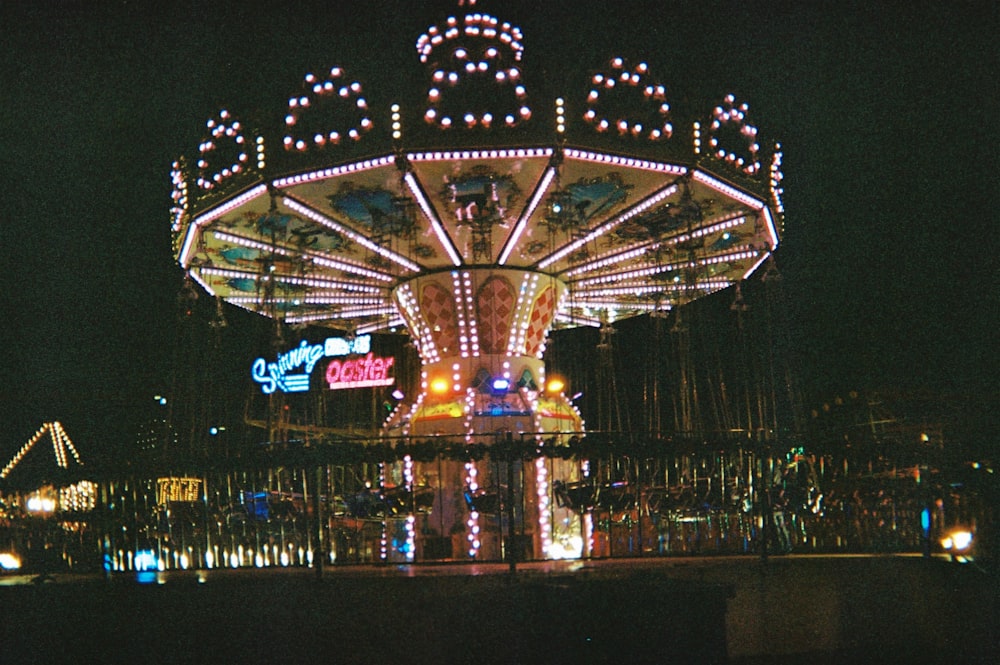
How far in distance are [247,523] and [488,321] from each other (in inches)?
254

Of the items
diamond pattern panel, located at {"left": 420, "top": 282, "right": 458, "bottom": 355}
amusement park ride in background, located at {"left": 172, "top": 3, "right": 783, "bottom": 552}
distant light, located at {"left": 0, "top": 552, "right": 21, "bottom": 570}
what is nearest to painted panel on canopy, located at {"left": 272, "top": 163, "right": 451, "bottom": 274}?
amusement park ride in background, located at {"left": 172, "top": 3, "right": 783, "bottom": 552}

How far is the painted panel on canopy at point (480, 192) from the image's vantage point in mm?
13586

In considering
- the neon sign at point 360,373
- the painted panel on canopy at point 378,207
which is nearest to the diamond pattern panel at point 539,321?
the painted panel on canopy at point 378,207

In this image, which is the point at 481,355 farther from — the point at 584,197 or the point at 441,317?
the point at 584,197

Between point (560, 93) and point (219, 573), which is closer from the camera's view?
point (219, 573)

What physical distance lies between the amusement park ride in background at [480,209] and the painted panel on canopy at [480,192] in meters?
0.04

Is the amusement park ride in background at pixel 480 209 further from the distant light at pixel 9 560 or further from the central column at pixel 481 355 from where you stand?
the distant light at pixel 9 560

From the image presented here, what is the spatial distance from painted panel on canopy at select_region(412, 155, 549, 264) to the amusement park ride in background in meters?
0.04

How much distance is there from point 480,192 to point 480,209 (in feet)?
1.77

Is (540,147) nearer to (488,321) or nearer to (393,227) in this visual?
(393,227)

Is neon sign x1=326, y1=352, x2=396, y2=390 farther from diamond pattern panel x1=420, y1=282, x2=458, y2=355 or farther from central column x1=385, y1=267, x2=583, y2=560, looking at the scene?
diamond pattern panel x1=420, y1=282, x2=458, y2=355

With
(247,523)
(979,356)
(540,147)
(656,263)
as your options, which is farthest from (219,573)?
(979,356)

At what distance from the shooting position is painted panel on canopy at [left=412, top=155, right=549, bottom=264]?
535 inches

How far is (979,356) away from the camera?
2570 centimetres
